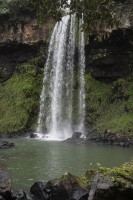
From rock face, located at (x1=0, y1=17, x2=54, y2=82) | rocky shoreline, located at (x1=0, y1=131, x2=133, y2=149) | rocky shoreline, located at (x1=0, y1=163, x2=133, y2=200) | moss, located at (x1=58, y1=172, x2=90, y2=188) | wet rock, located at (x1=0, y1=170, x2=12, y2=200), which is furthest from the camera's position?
rock face, located at (x1=0, y1=17, x2=54, y2=82)

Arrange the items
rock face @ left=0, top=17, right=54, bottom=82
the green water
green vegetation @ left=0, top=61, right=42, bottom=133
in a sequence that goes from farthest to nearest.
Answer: rock face @ left=0, top=17, right=54, bottom=82 < green vegetation @ left=0, top=61, right=42, bottom=133 < the green water

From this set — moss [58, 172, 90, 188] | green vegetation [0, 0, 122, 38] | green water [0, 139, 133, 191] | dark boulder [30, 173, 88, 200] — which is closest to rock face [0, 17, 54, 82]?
green water [0, 139, 133, 191]

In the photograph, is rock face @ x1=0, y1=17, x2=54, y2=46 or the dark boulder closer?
the dark boulder

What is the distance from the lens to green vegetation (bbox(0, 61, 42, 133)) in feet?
135

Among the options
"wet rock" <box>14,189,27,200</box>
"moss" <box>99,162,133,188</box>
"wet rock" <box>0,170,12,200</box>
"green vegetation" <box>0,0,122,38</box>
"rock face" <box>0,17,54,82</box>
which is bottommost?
"wet rock" <box>14,189,27,200</box>

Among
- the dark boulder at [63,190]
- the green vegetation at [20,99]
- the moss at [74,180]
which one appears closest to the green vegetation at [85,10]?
the moss at [74,180]

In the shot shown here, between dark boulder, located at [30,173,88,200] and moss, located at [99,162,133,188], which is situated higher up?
moss, located at [99,162,133,188]

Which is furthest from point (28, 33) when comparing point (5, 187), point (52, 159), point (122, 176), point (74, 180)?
point (122, 176)

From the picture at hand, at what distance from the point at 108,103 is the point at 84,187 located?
92.1 ft

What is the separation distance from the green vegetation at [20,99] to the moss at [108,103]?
5518 mm

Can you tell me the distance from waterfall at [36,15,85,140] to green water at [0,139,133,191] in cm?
1054

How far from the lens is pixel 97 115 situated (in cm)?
4106

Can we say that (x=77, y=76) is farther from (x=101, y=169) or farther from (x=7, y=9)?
(x=101, y=169)

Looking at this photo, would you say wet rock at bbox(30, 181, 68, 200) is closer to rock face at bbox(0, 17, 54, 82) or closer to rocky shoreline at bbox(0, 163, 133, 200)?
rocky shoreline at bbox(0, 163, 133, 200)
